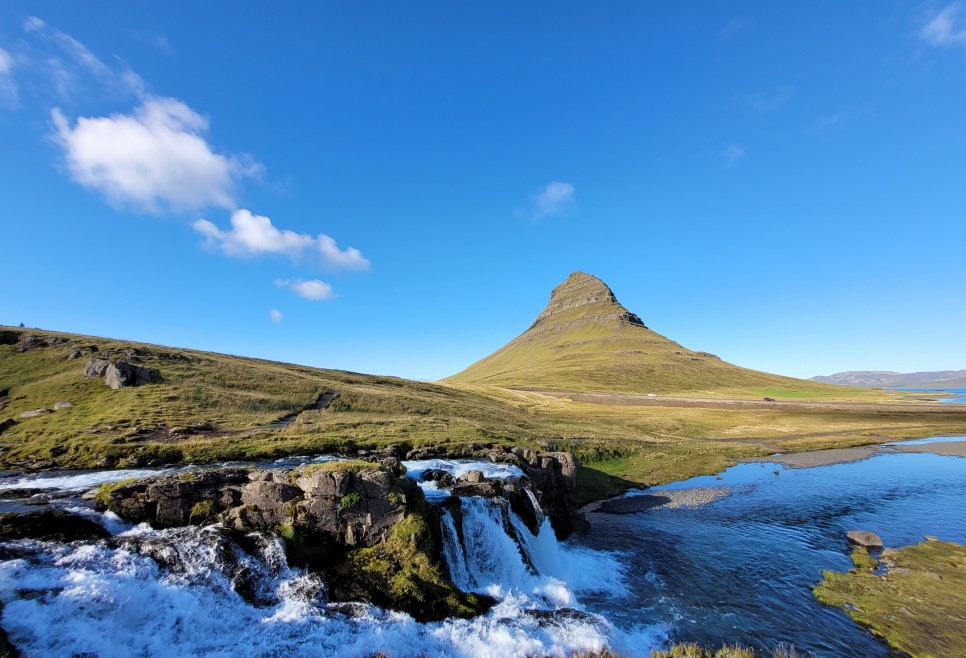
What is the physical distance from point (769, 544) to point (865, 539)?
748cm

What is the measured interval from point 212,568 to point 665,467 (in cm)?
5770

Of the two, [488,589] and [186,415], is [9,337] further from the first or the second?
[488,589]

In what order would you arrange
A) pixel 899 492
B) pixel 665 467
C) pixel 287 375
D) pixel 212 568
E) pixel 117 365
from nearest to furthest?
pixel 212 568, pixel 899 492, pixel 117 365, pixel 665 467, pixel 287 375

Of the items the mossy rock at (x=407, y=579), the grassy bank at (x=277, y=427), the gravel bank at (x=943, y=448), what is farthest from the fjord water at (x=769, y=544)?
the gravel bank at (x=943, y=448)

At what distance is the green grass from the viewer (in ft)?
71.1

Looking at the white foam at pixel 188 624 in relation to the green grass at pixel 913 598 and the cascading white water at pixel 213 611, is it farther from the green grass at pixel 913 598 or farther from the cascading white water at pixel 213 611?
the green grass at pixel 913 598

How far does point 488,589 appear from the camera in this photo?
25.3 metres

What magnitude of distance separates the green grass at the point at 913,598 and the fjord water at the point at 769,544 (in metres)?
1.12

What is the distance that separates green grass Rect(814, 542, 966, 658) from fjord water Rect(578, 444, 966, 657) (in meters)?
1.12

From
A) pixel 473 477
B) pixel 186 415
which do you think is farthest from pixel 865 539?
pixel 186 415

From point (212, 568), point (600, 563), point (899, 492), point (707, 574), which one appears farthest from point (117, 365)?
point (899, 492)

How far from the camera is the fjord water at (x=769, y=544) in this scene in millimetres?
23516

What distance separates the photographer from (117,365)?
187 feet

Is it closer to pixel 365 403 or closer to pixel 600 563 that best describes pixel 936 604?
pixel 600 563
